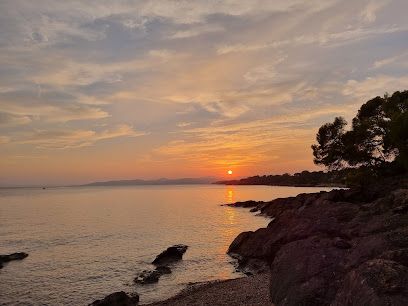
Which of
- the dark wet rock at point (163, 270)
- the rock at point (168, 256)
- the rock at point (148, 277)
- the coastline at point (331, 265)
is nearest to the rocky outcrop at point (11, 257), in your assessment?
the rock at point (168, 256)

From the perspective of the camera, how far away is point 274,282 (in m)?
18.4

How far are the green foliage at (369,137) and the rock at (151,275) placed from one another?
36.5m

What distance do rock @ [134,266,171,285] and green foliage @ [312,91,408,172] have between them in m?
36.5

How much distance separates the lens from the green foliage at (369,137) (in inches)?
2184

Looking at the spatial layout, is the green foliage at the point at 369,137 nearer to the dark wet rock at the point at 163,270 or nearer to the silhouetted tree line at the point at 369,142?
the silhouetted tree line at the point at 369,142

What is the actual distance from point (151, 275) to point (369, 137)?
4430 centimetres

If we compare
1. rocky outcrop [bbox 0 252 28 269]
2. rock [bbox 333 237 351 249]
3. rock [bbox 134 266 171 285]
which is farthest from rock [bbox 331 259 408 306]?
rocky outcrop [bbox 0 252 28 269]

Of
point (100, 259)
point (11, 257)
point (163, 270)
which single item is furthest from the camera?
point (100, 259)

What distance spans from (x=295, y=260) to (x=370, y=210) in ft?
60.6

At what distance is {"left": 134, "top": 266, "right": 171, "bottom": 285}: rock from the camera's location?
1454 inches

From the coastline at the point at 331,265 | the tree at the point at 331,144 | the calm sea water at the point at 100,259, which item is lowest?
the calm sea water at the point at 100,259

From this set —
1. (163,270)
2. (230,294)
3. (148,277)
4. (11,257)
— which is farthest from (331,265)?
(11,257)

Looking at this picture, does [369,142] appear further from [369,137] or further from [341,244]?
[341,244]

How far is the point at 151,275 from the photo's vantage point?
3806 cm
